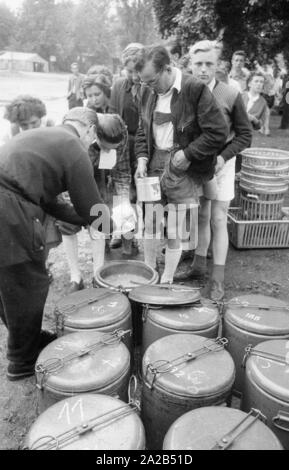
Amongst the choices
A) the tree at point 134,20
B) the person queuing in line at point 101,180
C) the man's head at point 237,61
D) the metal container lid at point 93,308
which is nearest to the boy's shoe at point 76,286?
the person queuing in line at point 101,180

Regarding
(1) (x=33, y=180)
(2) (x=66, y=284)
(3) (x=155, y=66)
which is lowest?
(2) (x=66, y=284)

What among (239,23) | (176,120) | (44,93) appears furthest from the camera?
(44,93)

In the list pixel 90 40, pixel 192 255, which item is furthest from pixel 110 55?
pixel 192 255

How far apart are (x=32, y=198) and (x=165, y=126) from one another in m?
1.33

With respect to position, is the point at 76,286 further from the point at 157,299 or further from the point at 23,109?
the point at 23,109

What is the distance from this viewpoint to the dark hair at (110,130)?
3090 millimetres

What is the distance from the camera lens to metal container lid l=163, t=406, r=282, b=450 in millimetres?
1504

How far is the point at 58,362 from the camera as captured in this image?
6.50ft

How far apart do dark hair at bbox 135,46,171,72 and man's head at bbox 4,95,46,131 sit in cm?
91

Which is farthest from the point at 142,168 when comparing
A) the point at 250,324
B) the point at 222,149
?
the point at 250,324

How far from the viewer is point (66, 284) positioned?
3889mm

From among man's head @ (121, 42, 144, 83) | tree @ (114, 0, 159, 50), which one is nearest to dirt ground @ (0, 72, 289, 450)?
man's head @ (121, 42, 144, 83)

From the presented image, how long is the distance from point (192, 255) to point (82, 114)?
229 cm

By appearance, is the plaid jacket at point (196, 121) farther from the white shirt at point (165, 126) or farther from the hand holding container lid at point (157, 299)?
the hand holding container lid at point (157, 299)
